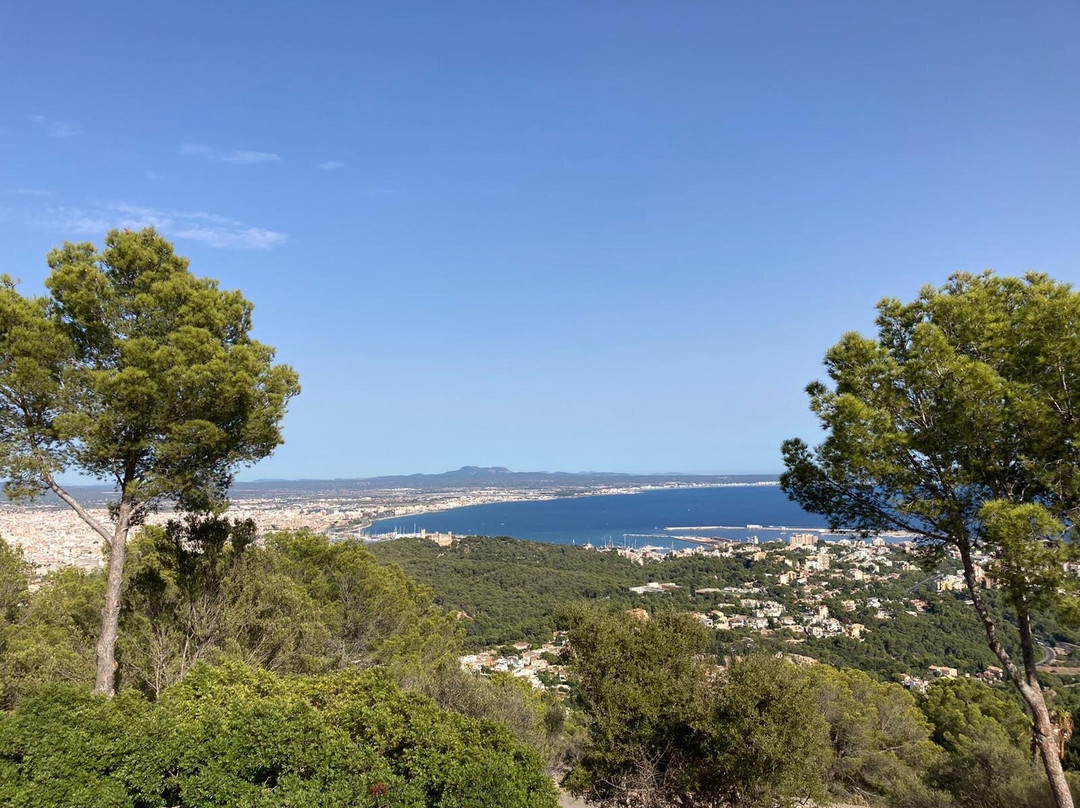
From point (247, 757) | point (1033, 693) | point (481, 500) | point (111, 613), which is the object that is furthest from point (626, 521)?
point (247, 757)

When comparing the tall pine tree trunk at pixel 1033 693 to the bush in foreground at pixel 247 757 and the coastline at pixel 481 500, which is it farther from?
the coastline at pixel 481 500

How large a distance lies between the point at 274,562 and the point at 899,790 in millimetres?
11328

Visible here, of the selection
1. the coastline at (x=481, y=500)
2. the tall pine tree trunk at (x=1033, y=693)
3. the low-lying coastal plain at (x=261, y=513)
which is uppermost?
the tall pine tree trunk at (x=1033, y=693)

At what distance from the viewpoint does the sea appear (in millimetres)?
87312

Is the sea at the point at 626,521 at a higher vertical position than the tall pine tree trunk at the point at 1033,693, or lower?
lower

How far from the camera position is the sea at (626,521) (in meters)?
87.3

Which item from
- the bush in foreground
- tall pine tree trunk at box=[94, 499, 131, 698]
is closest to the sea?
the bush in foreground

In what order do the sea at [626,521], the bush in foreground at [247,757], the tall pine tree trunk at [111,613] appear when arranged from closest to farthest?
the bush in foreground at [247,757] < the tall pine tree trunk at [111,613] < the sea at [626,521]

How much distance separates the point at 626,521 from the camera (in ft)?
378

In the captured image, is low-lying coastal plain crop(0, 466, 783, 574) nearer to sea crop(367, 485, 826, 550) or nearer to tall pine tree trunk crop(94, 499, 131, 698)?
tall pine tree trunk crop(94, 499, 131, 698)

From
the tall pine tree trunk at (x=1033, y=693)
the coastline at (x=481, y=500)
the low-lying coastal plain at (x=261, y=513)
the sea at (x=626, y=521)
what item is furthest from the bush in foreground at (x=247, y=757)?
the coastline at (x=481, y=500)

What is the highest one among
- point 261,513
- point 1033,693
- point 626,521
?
point 1033,693

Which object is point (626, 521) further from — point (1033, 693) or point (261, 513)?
point (1033, 693)

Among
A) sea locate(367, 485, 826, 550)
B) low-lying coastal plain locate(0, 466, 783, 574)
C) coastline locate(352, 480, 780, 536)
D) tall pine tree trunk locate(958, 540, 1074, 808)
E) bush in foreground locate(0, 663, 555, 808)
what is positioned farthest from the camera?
coastline locate(352, 480, 780, 536)
